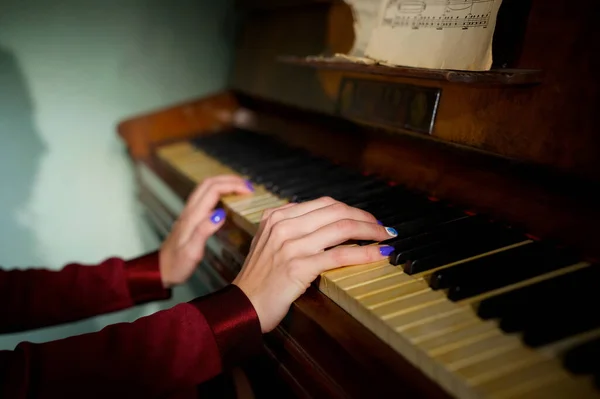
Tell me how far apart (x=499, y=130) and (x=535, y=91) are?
76 mm

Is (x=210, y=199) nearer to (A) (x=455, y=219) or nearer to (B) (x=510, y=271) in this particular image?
(A) (x=455, y=219)

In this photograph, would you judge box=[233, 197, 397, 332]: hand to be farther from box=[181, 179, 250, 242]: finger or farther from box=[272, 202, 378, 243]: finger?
box=[181, 179, 250, 242]: finger

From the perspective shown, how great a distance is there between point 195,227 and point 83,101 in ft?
2.86

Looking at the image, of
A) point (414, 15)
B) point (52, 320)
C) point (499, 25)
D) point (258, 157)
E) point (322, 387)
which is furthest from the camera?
point (258, 157)

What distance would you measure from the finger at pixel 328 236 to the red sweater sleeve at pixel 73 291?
0.52m

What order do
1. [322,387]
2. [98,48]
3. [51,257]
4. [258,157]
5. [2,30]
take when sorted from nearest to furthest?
[322,387], [258,157], [2,30], [98,48], [51,257]

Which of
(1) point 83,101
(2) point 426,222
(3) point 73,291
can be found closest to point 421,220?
(2) point 426,222

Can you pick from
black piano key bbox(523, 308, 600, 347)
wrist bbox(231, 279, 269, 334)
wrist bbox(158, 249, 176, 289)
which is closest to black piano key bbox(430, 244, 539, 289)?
black piano key bbox(523, 308, 600, 347)

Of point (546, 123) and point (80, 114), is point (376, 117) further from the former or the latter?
point (80, 114)

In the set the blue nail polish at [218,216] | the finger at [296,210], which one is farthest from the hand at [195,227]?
the finger at [296,210]

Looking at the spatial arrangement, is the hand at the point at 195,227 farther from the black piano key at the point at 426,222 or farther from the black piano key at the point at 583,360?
the black piano key at the point at 583,360

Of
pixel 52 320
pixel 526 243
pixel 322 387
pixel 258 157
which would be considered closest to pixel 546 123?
pixel 526 243

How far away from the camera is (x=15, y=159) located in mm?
1568

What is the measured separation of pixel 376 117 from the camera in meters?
0.97
